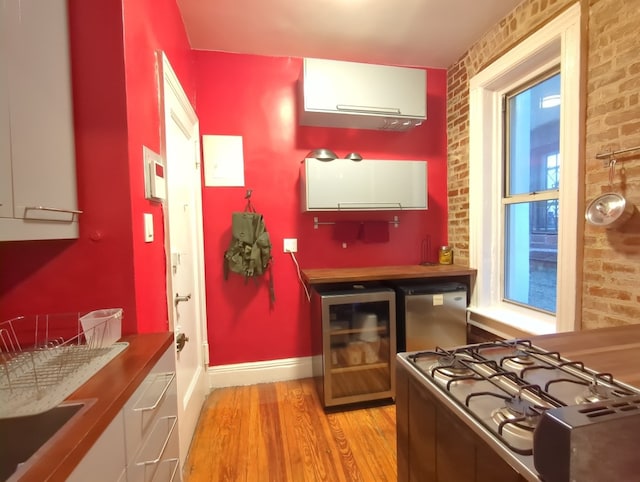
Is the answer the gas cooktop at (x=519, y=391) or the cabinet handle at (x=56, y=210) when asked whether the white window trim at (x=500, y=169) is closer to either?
the gas cooktop at (x=519, y=391)

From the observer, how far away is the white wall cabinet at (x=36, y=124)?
849 mm

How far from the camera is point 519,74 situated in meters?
2.24

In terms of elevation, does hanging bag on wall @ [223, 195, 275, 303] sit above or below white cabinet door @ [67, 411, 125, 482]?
above

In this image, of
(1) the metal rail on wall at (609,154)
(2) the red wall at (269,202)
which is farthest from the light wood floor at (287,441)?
(1) the metal rail on wall at (609,154)

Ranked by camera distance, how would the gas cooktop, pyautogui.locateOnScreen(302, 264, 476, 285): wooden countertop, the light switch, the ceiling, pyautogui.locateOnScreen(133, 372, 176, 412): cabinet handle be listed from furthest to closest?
pyautogui.locateOnScreen(302, 264, 476, 285): wooden countertop, the ceiling, the light switch, pyautogui.locateOnScreen(133, 372, 176, 412): cabinet handle, the gas cooktop

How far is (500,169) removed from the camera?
99.6 inches

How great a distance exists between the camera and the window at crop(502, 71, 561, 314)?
210 centimetres

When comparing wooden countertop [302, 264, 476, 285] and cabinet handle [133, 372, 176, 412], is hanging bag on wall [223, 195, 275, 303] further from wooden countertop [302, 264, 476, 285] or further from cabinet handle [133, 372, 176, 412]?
cabinet handle [133, 372, 176, 412]

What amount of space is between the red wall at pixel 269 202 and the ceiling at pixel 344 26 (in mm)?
212

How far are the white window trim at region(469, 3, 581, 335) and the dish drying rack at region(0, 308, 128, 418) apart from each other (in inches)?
91.0

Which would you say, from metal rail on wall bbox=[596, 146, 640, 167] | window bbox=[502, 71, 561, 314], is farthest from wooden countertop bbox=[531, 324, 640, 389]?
window bbox=[502, 71, 561, 314]

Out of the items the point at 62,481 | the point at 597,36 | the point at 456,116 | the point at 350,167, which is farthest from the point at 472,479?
the point at 456,116

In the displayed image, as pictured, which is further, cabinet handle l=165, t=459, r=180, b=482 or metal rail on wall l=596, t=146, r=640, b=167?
metal rail on wall l=596, t=146, r=640, b=167

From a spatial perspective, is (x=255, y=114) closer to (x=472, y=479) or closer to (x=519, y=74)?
(x=519, y=74)
